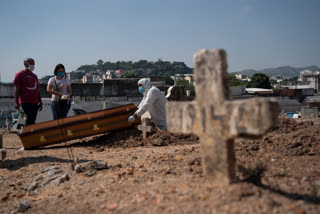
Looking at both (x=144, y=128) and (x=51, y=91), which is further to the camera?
(x=51, y=91)

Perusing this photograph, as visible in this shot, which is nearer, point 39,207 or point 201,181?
point 201,181

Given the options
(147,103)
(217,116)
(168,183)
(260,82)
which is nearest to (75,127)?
(147,103)

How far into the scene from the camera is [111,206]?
10.2 feet

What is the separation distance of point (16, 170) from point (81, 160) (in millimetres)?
1098

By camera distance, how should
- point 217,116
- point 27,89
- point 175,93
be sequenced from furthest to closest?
point 175,93 < point 27,89 < point 217,116

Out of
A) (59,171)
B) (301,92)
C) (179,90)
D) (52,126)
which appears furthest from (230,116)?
(301,92)

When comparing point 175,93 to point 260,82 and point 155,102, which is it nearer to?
point 155,102

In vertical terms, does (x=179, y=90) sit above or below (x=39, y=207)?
above

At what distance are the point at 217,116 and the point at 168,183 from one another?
995 millimetres

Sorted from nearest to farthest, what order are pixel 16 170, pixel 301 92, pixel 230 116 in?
1. pixel 230 116
2. pixel 16 170
3. pixel 301 92

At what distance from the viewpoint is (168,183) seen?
3.41 metres

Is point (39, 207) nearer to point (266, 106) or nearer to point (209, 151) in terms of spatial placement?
point (209, 151)

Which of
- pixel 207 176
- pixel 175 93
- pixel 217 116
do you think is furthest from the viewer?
pixel 175 93

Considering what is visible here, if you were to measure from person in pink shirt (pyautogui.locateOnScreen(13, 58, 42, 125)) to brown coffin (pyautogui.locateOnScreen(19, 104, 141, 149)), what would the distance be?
41cm
